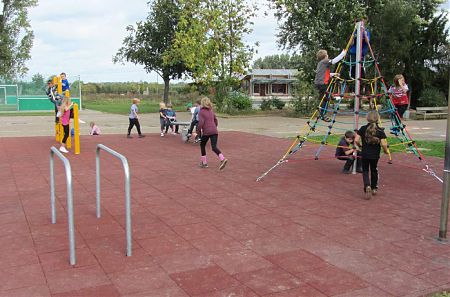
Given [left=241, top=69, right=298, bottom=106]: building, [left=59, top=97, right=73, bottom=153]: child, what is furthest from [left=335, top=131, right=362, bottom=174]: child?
[left=241, top=69, right=298, bottom=106]: building

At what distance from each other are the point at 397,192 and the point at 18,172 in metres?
7.11

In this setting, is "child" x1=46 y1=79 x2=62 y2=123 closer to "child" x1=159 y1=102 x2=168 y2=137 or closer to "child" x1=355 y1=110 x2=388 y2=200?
"child" x1=159 y1=102 x2=168 y2=137

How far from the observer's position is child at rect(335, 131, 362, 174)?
8.72 m

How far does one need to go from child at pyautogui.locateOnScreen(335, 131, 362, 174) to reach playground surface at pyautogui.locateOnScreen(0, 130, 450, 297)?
358 mm

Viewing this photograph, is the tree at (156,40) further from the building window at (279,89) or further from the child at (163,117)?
the building window at (279,89)

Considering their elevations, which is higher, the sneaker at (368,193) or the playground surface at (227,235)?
the sneaker at (368,193)

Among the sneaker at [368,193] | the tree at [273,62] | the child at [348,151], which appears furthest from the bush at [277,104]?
the tree at [273,62]

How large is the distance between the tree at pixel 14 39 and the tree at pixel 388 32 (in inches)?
1003

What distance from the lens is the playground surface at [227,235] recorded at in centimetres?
388

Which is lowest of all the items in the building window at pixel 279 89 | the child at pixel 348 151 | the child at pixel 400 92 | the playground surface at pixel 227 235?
the playground surface at pixel 227 235

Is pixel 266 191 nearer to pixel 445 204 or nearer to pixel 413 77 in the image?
pixel 445 204

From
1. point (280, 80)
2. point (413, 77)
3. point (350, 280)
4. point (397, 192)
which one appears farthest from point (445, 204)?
point (280, 80)

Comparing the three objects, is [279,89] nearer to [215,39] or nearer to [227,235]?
[215,39]

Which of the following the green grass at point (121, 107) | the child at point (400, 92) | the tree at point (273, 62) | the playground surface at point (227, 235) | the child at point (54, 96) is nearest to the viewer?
the playground surface at point (227, 235)
